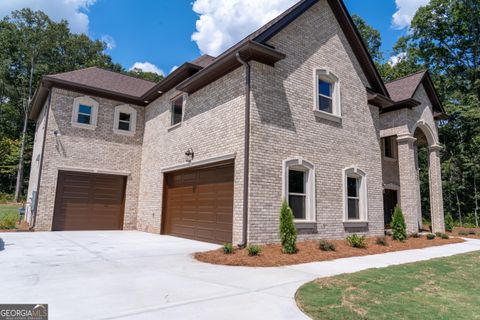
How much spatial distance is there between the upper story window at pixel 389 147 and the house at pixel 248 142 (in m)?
0.07

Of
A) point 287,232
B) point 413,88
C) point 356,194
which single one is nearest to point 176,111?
point 287,232

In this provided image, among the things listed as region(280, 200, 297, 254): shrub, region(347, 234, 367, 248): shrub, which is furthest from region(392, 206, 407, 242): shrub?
region(280, 200, 297, 254): shrub

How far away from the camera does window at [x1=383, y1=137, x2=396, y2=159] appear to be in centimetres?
1688

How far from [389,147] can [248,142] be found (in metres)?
11.2

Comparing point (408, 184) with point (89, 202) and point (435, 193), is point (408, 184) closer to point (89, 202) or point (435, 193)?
point (435, 193)

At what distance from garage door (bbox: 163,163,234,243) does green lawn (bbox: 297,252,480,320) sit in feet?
16.0

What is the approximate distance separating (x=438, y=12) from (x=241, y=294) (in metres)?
34.2

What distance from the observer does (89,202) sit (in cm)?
1480

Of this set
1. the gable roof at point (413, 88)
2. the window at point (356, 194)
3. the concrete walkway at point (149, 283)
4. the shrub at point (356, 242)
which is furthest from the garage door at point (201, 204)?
the gable roof at point (413, 88)

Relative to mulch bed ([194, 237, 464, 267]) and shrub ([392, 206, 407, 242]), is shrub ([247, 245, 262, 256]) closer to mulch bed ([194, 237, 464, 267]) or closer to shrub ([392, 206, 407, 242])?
mulch bed ([194, 237, 464, 267])

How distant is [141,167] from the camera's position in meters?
16.1

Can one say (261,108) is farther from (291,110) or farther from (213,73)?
(213,73)

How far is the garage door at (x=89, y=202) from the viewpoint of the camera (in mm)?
14120

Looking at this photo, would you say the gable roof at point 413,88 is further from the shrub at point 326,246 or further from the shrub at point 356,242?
the shrub at point 326,246
